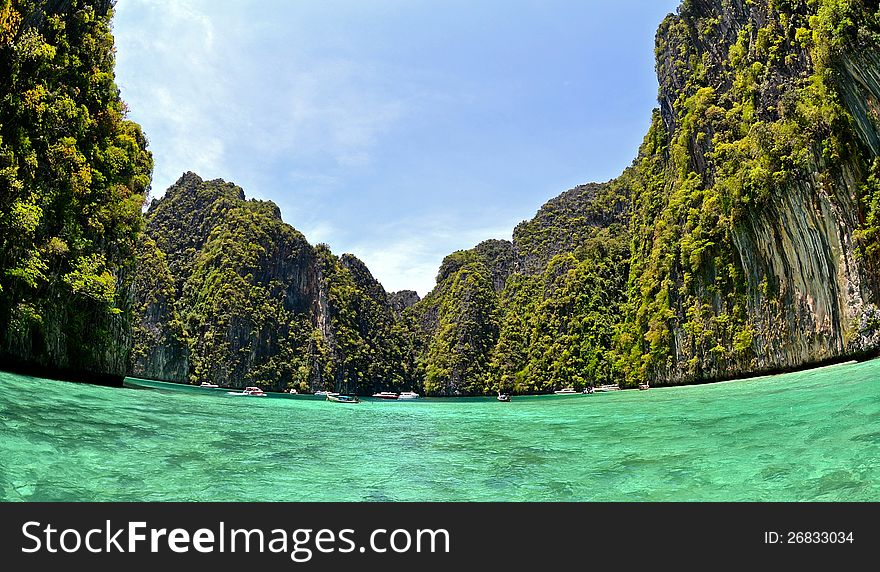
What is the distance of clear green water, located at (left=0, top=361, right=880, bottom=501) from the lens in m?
8.91

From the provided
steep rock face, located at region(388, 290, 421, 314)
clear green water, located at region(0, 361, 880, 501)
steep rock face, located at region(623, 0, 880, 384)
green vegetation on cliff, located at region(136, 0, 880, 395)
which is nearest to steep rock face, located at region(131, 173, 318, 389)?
green vegetation on cliff, located at region(136, 0, 880, 395)

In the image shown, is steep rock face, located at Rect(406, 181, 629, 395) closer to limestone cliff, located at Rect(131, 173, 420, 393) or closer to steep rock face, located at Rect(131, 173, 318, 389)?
limestone cliff, located at Rect(131, 173, 420, 393)

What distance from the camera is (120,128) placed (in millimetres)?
29094

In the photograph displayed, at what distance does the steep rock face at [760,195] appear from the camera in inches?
968

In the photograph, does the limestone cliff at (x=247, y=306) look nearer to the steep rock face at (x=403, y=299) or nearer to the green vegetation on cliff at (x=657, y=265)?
the green vegetation on cliff at (x=657, y=265)

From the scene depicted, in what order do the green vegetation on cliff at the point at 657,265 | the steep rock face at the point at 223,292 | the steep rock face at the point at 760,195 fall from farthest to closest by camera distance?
the steep rock face at the point at 223,292 → the green vegetation on cliff at the point at 657,265 → the steep rock face at the point at 760,195

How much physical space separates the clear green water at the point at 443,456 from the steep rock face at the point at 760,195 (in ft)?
31.6

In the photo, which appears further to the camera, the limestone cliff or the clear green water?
the limestone cliff

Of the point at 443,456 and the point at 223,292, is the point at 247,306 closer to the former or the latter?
the point at 223,292

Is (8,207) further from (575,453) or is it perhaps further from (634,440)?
(634,440)

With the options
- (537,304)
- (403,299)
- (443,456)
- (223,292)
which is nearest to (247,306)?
(223,292)

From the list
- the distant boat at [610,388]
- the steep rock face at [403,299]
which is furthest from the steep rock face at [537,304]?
the steep rock face at [403,299]

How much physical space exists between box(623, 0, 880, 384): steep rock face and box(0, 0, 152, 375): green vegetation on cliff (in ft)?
108

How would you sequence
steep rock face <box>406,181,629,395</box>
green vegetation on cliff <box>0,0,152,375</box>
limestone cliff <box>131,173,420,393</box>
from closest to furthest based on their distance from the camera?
green vegetation on cliff <box>0,0,152,375</box> → steep rock face <box>406,181,629,395</box> → limestone cliff <box>131,173,420,393</box>
